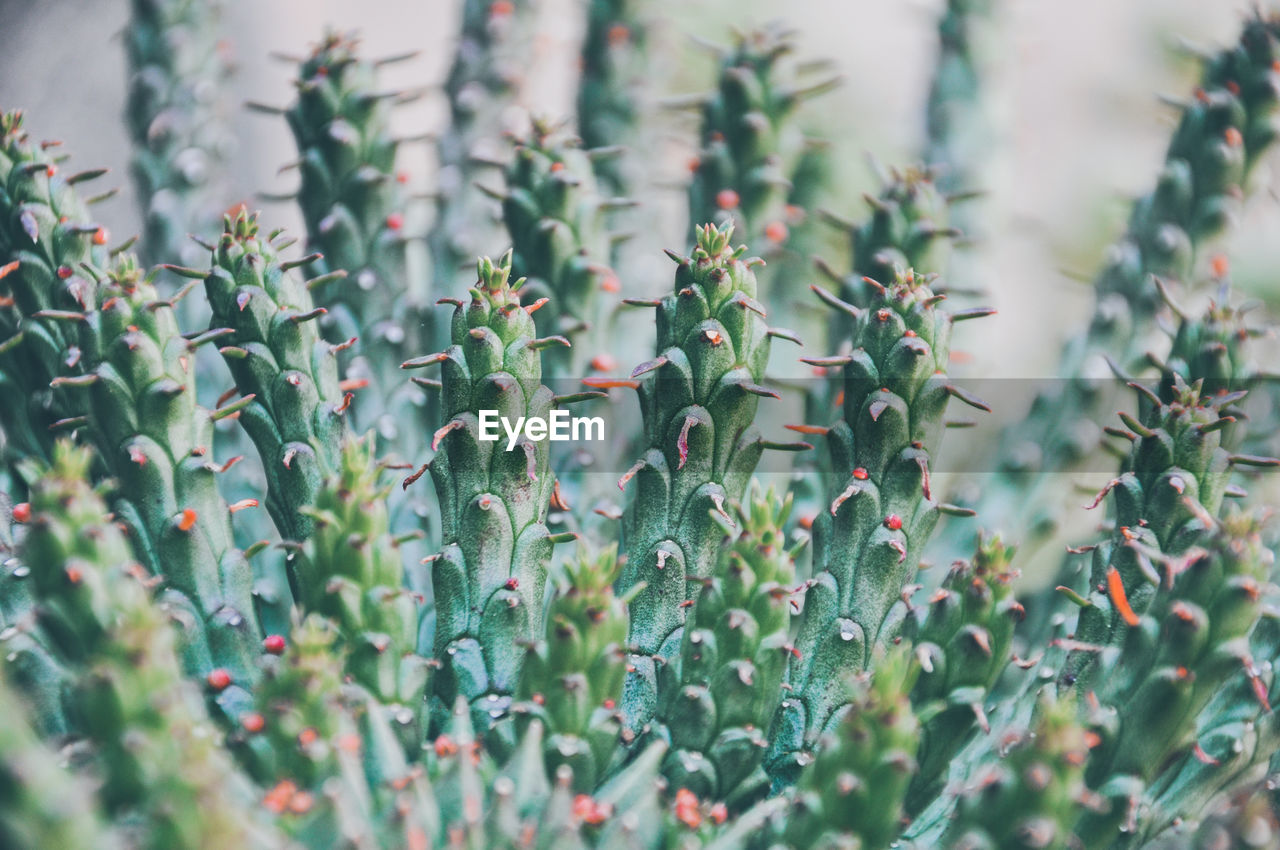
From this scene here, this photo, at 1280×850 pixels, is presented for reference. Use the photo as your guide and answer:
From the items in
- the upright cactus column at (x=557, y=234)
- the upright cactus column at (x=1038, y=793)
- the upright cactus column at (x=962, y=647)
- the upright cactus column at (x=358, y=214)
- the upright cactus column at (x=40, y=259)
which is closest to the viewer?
the upright cactus column at (x=1038, y=793)

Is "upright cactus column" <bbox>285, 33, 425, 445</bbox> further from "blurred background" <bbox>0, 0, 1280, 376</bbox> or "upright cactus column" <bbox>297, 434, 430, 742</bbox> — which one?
"blurred background" <bbox>0, 0, 1280, 376</bbox>

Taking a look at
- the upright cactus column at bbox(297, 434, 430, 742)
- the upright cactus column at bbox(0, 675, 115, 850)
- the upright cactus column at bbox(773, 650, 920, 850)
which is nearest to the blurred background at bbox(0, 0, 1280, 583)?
the upright cactus column at bbox(297, 434, 430, 742)

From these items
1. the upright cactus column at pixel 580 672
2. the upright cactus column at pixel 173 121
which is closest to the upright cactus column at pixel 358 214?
the upright cactus column at pixel 173 121

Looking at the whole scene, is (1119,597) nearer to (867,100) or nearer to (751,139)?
(751,139)

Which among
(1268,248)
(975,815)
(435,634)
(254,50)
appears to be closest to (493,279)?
(435,634)

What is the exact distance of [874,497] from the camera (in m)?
1.60

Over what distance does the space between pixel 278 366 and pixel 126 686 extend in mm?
670

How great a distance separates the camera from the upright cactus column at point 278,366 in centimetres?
162

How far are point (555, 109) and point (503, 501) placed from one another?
11.3 feet

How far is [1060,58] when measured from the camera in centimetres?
575

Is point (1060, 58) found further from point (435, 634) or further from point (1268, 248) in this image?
point (435, 634)

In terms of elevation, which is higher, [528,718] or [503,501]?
[503,501]

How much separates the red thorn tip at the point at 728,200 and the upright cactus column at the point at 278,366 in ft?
2.83

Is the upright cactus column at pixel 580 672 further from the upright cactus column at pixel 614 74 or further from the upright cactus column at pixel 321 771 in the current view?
the upright cactus column at pixel 614 74
